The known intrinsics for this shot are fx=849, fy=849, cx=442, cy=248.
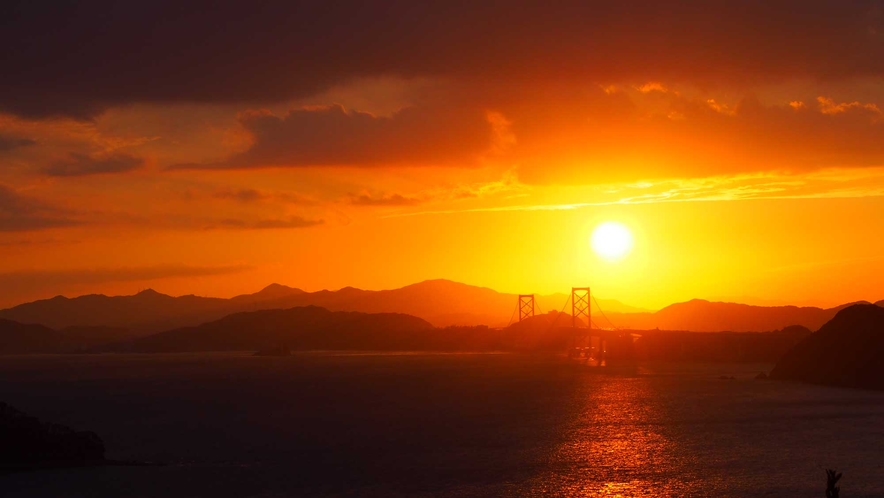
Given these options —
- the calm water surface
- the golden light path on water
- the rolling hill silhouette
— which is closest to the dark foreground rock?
the calm water surface

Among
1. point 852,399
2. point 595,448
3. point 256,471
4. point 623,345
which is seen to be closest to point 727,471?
point 595,448

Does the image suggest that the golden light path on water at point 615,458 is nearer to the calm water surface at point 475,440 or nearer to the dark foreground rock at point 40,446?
the calm water surface at point 475,440

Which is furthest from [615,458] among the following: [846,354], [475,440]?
[846,354]

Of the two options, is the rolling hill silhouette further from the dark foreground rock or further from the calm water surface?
the dark foreground rock

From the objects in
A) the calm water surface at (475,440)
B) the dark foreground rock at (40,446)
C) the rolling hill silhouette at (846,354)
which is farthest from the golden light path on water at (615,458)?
the rolling hill silhouette at (846,354)

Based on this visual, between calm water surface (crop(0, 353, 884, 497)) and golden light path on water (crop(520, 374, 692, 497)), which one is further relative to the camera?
calm water surface (crop(0, 353, 884, 497))

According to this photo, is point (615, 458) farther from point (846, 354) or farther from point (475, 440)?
point (846, 354)
